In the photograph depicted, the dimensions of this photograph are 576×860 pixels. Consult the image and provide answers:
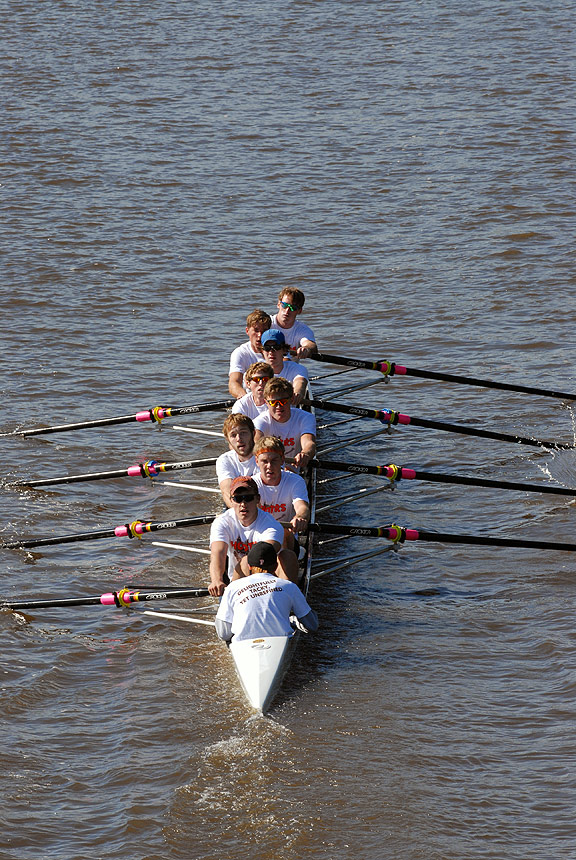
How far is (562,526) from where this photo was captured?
10602 millimetres

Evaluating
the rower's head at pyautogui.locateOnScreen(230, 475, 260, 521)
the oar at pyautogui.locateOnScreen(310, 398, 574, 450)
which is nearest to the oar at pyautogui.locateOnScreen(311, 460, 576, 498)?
the oar at pyautogui.locateOnScreen(310, 398, 574, 450)

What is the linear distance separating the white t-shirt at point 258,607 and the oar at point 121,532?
125cm

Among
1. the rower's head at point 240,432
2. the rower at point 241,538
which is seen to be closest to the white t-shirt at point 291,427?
the rower's head at point 240,432

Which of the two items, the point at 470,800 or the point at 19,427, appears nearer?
the point at 470,800

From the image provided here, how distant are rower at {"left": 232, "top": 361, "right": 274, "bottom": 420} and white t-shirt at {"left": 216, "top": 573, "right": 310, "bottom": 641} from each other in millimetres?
2347

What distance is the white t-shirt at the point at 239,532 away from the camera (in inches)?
324

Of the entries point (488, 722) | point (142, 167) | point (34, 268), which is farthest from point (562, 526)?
point (142, 167)

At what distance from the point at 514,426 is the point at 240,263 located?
6.50 metres

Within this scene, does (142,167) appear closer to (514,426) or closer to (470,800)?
(514,426)

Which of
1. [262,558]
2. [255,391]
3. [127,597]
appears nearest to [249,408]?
[255,391]

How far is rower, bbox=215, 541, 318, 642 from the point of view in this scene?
782cm

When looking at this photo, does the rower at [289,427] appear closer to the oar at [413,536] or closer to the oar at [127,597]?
the oar at [413,536]

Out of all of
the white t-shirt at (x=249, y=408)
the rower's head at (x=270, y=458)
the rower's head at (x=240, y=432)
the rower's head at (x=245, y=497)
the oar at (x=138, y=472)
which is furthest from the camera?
the oar at (x=138, y=472)

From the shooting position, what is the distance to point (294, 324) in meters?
11.9
